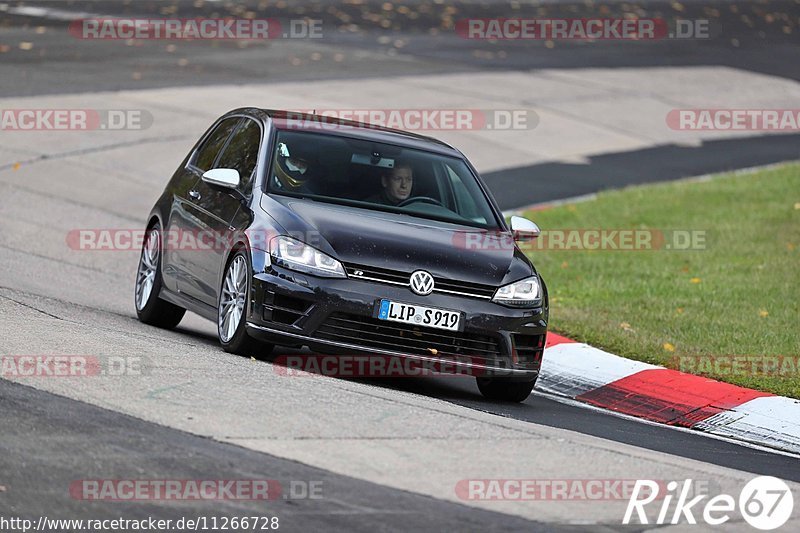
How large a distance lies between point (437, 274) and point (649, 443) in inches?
63.4

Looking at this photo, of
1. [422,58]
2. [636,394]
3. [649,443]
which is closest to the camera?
[649,443]

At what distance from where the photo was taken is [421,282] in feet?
30.2

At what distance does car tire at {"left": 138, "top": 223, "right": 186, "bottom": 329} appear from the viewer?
1136cm

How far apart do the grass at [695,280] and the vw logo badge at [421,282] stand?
9.01ft

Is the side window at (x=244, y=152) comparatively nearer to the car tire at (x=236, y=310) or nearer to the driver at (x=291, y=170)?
the driver at (x=291, y=170)

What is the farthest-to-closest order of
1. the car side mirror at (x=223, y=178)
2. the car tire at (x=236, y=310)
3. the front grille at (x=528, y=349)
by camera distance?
the car side mirror at (x=223, y=178) → the front grille at (x=528, y=349) → the car tire at (x=236, y=310)

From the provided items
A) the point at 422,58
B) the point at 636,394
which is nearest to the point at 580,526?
the point at 636,394

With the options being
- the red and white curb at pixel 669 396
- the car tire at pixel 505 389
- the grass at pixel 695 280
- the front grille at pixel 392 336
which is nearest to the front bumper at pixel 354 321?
the front grille at pixel 392 336

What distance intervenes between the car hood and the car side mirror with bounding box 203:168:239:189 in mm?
373

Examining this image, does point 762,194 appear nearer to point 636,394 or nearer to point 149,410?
point 636,394

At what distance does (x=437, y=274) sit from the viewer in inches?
365

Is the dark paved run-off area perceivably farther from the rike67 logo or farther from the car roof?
the car roof

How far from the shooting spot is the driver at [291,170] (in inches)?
396

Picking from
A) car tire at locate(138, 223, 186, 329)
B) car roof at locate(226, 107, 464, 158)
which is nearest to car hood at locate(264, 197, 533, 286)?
car roof at locate(226, 107, 464, 158)
